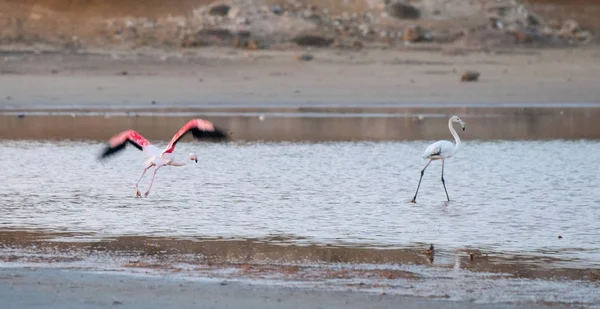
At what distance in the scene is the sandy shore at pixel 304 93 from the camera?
19.4 m

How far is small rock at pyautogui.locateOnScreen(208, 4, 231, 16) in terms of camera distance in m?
32.5

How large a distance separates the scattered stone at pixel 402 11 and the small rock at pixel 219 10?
15.2 feet

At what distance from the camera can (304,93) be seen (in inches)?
930

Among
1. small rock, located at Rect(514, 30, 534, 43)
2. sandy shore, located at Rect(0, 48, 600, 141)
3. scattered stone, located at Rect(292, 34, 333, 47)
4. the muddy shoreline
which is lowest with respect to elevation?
the muddy shoreline

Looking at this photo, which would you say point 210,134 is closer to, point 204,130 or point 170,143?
point 204,130

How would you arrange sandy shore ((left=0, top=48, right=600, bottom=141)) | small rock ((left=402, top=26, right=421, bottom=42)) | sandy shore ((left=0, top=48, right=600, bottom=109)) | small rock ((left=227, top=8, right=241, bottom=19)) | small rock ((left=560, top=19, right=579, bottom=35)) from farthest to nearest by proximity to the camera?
1. small rock ((left=560, top=19, right=579, bottom=35))
2. small rock ((left=227, top=8, right=241, bottom=19))
3. small rock ((left=402, top=26, right=421, bottom=42))
4. sandy shore ((left=0, top=48, right=600, bottom=109))
5. sandy shore ((left=0, top=48, right=600, bottom=141))

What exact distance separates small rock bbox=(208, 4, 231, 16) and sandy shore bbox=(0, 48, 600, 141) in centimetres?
366

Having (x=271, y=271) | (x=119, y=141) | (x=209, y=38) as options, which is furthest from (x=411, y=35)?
(x=271, y=271)

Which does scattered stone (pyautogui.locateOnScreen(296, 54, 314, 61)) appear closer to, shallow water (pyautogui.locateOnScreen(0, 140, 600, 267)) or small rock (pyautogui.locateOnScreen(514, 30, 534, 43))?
small rock (pyautogui.locateOnScreen(514, 30, 534, 43))

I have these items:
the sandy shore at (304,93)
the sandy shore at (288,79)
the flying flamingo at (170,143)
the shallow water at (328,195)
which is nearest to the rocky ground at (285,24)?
the sandy shore at (304,93)

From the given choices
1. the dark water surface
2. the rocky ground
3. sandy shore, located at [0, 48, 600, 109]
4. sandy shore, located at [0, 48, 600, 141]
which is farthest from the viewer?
the rocky ground

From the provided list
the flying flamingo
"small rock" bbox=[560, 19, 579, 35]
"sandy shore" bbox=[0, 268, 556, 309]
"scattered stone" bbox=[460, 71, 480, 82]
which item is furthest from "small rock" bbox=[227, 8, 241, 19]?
"sandy shore" bbox=[0, 268, 556, 309]

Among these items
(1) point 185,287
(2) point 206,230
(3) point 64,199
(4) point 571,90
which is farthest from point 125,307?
(4) point 571,90

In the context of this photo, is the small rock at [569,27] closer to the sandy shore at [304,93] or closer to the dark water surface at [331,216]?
the sandy shore at [304,93]
